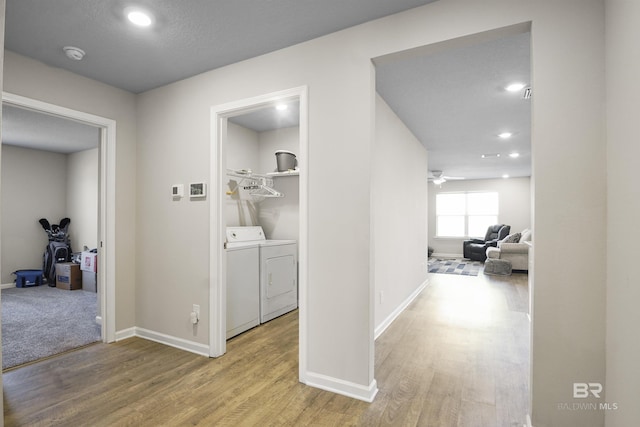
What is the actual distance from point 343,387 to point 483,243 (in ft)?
26.9

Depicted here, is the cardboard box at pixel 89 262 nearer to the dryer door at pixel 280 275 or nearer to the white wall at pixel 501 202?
the dryer door at pixel 280 275

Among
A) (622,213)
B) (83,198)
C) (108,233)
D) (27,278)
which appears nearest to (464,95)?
(622,213)

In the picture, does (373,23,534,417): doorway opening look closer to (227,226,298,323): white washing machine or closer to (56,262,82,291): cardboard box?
(227,226,298,323): white washing machine

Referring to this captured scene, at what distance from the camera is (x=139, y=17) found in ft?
6.67

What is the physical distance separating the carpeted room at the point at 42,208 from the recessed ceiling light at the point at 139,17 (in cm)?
302

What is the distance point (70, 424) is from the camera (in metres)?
1.85

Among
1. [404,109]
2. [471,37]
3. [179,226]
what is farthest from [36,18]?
[404,109]

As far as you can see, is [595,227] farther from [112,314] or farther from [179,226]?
[112,314]

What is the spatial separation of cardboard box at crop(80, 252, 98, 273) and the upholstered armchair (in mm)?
8690

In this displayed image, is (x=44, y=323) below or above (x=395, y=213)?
below

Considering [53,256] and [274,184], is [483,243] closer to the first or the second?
[274,184]

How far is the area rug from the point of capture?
7168 millimetres

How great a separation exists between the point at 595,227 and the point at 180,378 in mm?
2728

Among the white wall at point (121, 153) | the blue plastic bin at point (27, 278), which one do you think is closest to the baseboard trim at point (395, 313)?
the white wall at point (121, 153)
